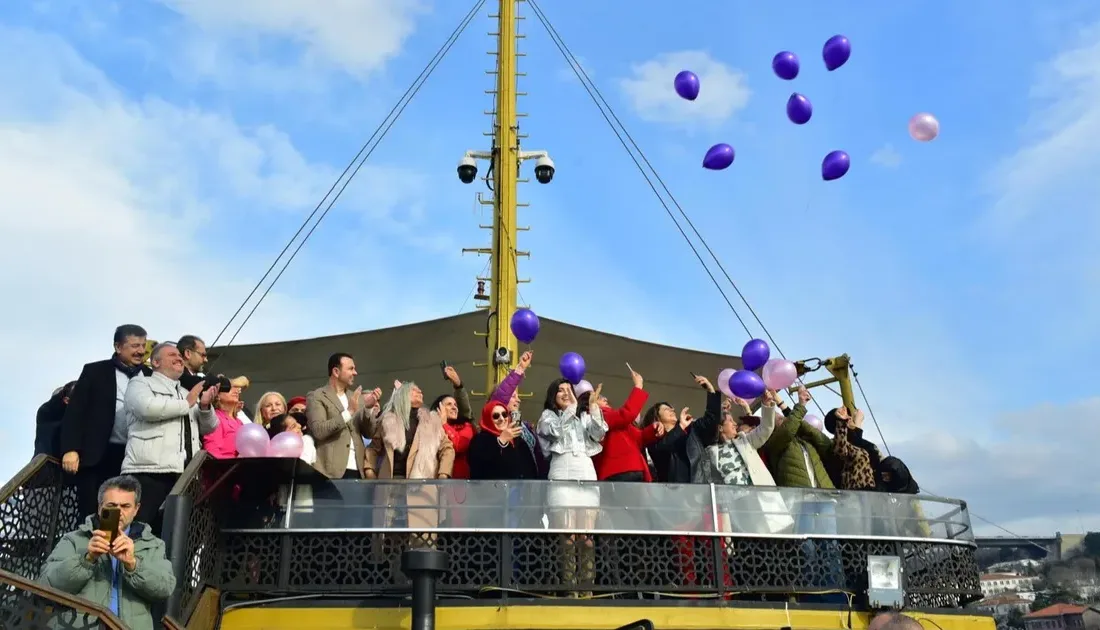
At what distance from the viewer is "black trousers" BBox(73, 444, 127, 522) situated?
20.0 feet

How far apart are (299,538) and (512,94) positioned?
859 cm

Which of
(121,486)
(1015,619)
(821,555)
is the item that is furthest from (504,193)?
(1015,619)

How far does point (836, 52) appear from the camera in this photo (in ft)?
35.8

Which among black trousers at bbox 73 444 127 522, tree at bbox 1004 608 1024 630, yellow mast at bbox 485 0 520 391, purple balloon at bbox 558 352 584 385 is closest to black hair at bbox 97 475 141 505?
black trousers at bbox 73 444 127 522

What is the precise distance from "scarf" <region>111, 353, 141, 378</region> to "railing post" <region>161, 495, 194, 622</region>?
129 cm

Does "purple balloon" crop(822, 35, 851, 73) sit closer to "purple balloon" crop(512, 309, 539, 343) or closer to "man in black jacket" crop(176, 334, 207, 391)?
"purple balloon" crop(512, 309, 539, 343)

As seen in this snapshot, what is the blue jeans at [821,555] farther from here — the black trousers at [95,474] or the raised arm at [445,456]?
the black trousers at [95,474]

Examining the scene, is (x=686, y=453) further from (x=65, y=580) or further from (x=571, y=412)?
(x=65, y=580)

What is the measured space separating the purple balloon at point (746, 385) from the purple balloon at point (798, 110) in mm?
4482

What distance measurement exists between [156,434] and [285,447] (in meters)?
0.80

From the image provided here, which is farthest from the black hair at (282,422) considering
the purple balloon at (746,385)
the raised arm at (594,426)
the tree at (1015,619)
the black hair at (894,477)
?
the tree at (1015,619)

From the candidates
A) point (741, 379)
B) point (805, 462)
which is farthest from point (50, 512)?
point (805, 462)

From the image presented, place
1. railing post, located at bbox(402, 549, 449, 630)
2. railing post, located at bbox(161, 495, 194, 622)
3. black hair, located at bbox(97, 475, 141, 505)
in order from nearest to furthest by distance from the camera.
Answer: black hair, located at bbox(97, 475, 141, 505) < railing post, located at bbox(161, 495, 194, 622) < railing post, located at bbox(402, 549, 449, 630)

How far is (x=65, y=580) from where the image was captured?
4133mm
